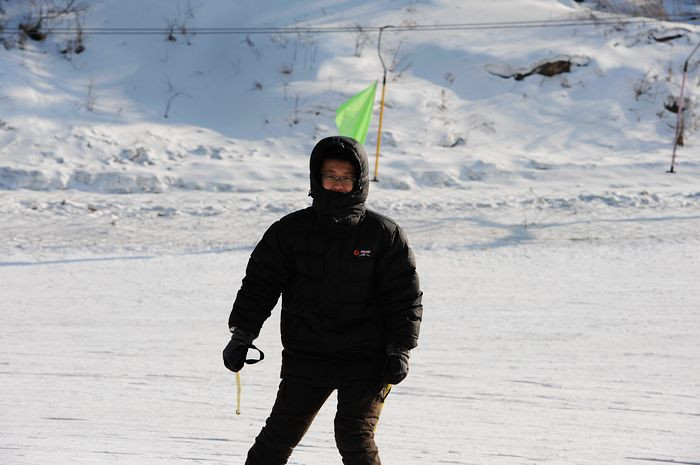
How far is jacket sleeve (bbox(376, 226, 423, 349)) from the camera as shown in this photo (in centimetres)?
271

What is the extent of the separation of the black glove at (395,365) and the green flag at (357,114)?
7541mm

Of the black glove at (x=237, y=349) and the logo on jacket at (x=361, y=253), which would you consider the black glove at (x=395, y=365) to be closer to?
the logo on jacket at (x=361, y=253)

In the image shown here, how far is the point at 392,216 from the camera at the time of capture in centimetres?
983

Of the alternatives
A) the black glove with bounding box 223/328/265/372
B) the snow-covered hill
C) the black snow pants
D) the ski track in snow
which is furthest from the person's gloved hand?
the snow-covered hill

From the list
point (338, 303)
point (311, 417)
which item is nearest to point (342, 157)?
point (338, 303)

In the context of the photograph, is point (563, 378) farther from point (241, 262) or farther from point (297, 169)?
point (297, 169)

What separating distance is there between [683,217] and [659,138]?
4.61 meters

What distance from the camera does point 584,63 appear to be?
15.2m

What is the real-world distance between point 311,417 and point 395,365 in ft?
1.30

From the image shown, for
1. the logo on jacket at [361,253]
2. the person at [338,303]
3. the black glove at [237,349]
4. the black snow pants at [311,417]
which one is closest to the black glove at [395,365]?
the person at [338,303]

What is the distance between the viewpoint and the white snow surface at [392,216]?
4.32 m

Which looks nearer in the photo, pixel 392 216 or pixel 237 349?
pixel 237 349

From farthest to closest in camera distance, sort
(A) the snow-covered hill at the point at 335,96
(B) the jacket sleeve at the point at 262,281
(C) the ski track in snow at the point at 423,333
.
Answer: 1. (A) the snow-covered hill at the point at 335,96
2. (C) the ski track in snow at the point at 423,333
3. (B) the jacket sleeve at the point at 262,281

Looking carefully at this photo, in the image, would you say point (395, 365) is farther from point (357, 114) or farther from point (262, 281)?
point (357, 114)
